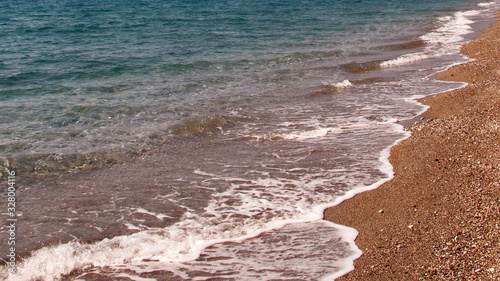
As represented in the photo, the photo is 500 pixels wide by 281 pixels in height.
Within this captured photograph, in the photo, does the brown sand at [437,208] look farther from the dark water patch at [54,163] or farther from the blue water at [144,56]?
the blue water at [144,56]

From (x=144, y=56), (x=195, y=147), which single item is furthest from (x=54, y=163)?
(x=144, y=56)

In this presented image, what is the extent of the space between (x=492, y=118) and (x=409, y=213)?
4.21 meters

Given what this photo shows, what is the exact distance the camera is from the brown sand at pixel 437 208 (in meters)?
5.13

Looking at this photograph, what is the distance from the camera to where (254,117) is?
468 inches

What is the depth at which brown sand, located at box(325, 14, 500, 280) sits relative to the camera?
16.8 ft

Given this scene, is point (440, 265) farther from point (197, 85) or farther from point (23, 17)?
point (23, 17)

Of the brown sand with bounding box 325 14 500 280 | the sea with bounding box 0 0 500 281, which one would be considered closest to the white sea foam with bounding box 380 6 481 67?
the sea with bounding box 0 0 500 281

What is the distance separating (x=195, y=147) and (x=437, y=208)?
17.6ft

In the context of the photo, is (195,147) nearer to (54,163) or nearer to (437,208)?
(54,163)

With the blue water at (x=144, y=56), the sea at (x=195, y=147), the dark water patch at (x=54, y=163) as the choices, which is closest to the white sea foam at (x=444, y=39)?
the sea at (x=195, y=147)

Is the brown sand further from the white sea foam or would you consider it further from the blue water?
the white sea foam

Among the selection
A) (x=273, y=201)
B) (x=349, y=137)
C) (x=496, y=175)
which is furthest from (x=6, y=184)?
(x=496, y=175)

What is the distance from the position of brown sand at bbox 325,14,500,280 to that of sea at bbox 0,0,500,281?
34cm

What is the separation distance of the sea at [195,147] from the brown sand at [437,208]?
34 centimetres
